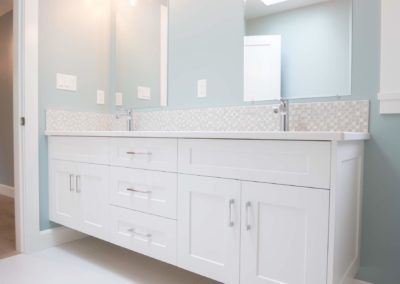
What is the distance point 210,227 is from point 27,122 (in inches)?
56.1

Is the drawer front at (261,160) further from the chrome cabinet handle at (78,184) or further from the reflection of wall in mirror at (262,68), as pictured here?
the chrome cabinet handle at (78,184)

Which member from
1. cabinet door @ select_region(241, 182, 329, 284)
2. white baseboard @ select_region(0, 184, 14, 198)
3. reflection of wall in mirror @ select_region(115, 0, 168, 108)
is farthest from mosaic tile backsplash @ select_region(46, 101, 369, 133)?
white baseboard @ select_region(0, 184, 14, 198)

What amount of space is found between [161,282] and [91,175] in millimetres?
738

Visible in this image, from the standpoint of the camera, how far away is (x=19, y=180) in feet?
6.44

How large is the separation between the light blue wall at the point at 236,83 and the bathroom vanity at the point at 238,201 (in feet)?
0.32

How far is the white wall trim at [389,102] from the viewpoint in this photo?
131cm

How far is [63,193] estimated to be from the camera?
2.00m

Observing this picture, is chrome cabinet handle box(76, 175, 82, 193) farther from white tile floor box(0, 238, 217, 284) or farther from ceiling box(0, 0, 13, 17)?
ceiling box(0, 0, 13, 17)

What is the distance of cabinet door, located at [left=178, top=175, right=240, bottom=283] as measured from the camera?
1.22 metres

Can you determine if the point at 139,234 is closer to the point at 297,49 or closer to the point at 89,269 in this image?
the point at 89,269

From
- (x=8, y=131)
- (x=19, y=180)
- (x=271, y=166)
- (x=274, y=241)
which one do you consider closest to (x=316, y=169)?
(x=271, y=166)

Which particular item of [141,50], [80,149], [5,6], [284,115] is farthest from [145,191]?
[5,6]

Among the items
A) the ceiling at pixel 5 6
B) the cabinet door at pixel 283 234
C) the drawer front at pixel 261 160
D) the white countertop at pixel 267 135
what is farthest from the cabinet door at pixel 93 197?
the ceiling at pixel 5 6

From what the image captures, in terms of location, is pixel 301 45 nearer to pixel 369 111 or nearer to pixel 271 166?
pixel 369 111
